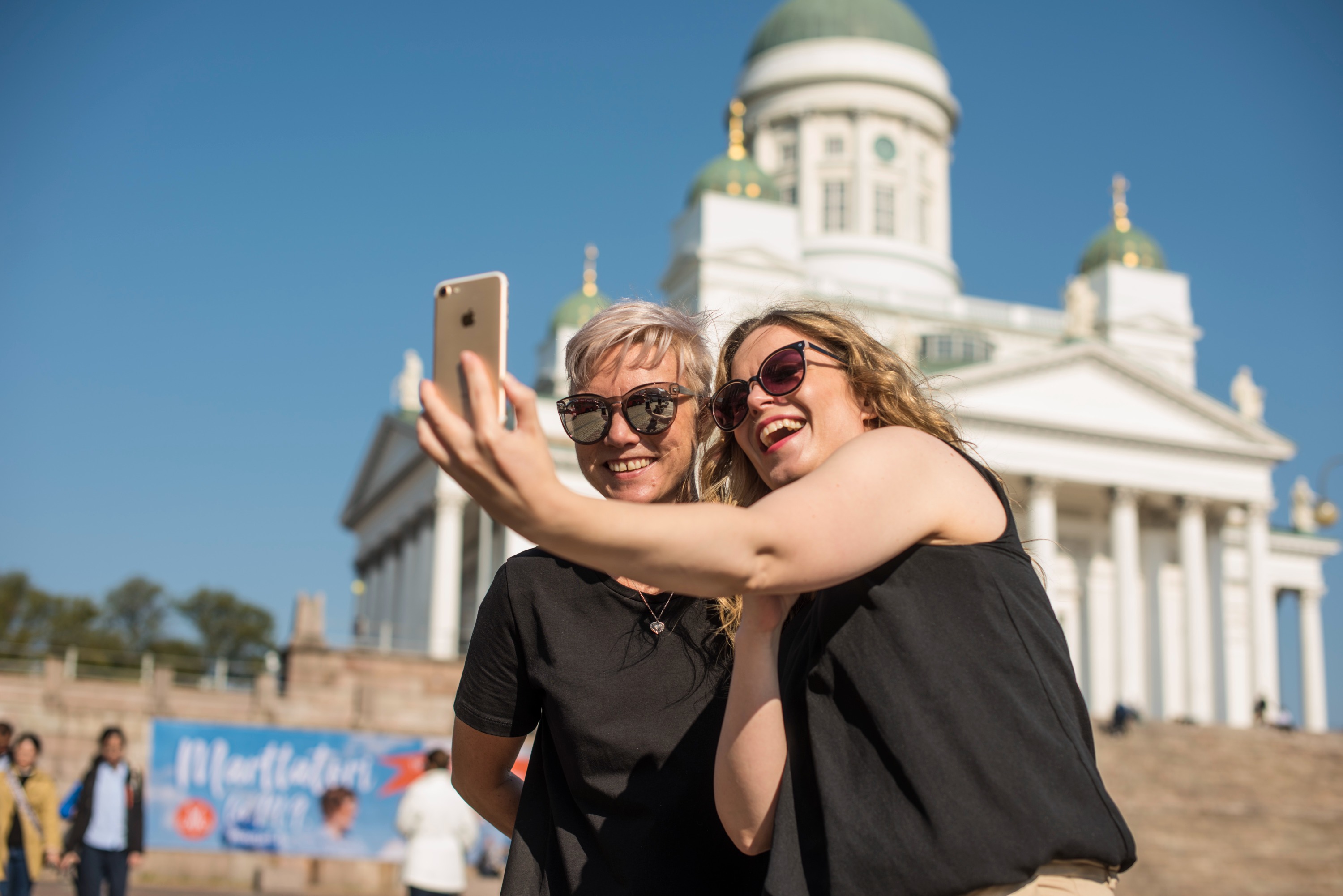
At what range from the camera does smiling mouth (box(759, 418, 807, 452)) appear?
2484 millimetres

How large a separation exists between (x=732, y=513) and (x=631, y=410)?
4.05 feet

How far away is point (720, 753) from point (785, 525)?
636 millimetres

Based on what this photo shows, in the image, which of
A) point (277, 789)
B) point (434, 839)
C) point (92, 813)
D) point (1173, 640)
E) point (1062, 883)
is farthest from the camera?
point (1173, 640)

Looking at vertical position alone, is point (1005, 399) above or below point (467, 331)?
above

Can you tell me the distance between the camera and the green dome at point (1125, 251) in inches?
1889

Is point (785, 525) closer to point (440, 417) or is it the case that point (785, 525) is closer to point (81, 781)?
point (440, 417)

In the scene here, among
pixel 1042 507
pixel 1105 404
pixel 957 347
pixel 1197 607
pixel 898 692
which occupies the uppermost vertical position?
pixel 957 347

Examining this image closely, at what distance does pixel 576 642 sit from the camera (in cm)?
293

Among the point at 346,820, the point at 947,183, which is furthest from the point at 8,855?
the point at 947,183

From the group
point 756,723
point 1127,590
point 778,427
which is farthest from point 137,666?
point 756,723

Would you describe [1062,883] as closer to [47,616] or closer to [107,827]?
[107,827]

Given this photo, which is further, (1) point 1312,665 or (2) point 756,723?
(1) point 1312,665

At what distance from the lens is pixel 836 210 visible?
5300 cm

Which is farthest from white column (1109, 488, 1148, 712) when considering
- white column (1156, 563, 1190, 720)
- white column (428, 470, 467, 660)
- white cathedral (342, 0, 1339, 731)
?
white column (428, 470, 467, 660)
